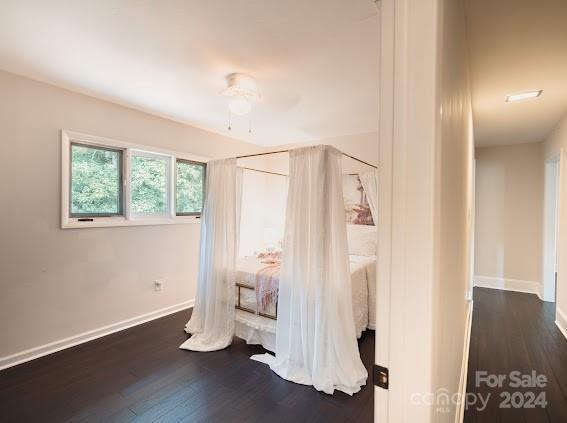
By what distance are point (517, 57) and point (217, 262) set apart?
3.11 m

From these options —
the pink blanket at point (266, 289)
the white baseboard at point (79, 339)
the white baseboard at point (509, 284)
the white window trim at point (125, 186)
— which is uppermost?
the white window trim at point (125, 186)

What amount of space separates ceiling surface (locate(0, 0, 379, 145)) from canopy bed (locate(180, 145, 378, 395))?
0.70 metres

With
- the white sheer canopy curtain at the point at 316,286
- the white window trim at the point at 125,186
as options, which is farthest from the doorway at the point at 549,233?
the white window trim at the point at 125,186

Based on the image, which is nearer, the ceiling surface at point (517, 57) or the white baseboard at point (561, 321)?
the ceiling surface at point (517, 57)

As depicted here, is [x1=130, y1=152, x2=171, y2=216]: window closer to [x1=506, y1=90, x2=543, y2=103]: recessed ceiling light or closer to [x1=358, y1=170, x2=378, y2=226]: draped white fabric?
[x1=358, y1=170, x2=378, y2=226]: draped white fabric

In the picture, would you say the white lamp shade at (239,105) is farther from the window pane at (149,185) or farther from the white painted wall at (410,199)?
the white painted wall at (410,199)

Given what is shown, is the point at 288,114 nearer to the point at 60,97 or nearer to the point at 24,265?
the point at 60,97

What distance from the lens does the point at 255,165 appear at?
5.14 meters

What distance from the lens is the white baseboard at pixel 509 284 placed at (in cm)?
480

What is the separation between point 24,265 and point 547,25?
14.3ft

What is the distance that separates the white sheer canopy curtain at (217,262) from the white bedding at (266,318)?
0.39 ft

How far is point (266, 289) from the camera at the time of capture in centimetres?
278

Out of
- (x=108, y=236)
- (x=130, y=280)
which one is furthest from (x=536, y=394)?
(x=108, y=236)

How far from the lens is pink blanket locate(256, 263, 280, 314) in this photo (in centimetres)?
276
